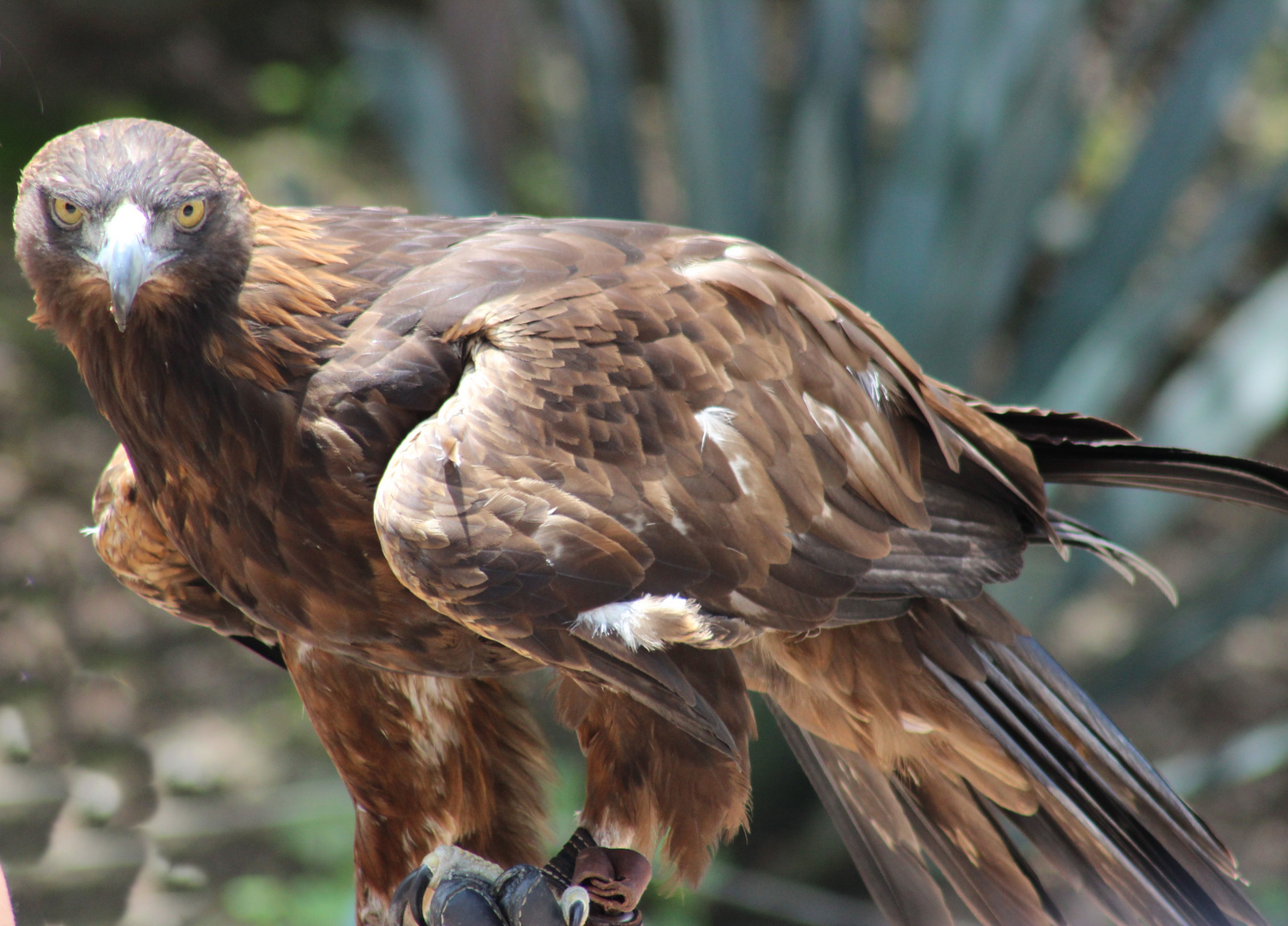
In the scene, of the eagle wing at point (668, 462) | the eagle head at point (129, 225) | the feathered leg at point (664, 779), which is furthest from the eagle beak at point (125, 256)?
the feathered leg at point (664, 779)

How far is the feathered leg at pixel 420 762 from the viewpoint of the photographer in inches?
89.0

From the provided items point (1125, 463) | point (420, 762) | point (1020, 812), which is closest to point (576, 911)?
point (420, 762)

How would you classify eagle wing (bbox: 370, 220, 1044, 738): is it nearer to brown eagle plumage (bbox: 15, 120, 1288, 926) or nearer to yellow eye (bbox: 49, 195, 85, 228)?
brown eagle plumage (bbox: 15, 120, 1288, 926)

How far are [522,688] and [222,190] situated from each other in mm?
1143

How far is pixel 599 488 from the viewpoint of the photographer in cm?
192

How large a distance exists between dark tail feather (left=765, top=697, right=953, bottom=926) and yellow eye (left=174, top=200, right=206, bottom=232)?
4.86ft

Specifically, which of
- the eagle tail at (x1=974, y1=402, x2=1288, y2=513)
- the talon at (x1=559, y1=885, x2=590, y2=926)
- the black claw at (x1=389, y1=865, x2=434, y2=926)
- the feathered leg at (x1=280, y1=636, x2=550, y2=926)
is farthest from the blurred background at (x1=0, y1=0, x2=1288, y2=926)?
the eagle tail at (x1=974, y1=402, x2=1288, y2=513)

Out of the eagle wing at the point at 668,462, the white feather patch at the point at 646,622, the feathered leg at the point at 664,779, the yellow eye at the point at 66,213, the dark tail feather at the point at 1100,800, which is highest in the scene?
the yellow eye at the point at 66,213

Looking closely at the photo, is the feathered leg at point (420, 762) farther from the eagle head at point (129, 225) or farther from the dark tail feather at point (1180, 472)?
the dark tail feather at point (1180, 472)

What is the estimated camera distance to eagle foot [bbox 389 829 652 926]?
211 cm

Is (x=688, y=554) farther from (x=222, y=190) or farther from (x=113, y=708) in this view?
(x=113, y=708)

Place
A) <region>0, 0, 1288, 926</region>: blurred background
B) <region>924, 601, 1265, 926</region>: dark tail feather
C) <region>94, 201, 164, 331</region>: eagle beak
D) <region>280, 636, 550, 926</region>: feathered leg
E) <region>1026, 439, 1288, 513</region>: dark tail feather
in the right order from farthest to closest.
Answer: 1. <region>0, 0, 1288, 926</region>: blurred background
2. <region>280, 636, 550, 926</region>: feathered leg
3. <region>924, 601, 1265, 926</region>: dark tail feather
4. <region>1026, 439, 1288, 513</region>: dark tail feather
5. <region>94, 201, 164, 331</region>: eagle beak

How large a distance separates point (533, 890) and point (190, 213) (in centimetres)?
123

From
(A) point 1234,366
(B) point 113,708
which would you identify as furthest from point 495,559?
(A) point 1234,366
